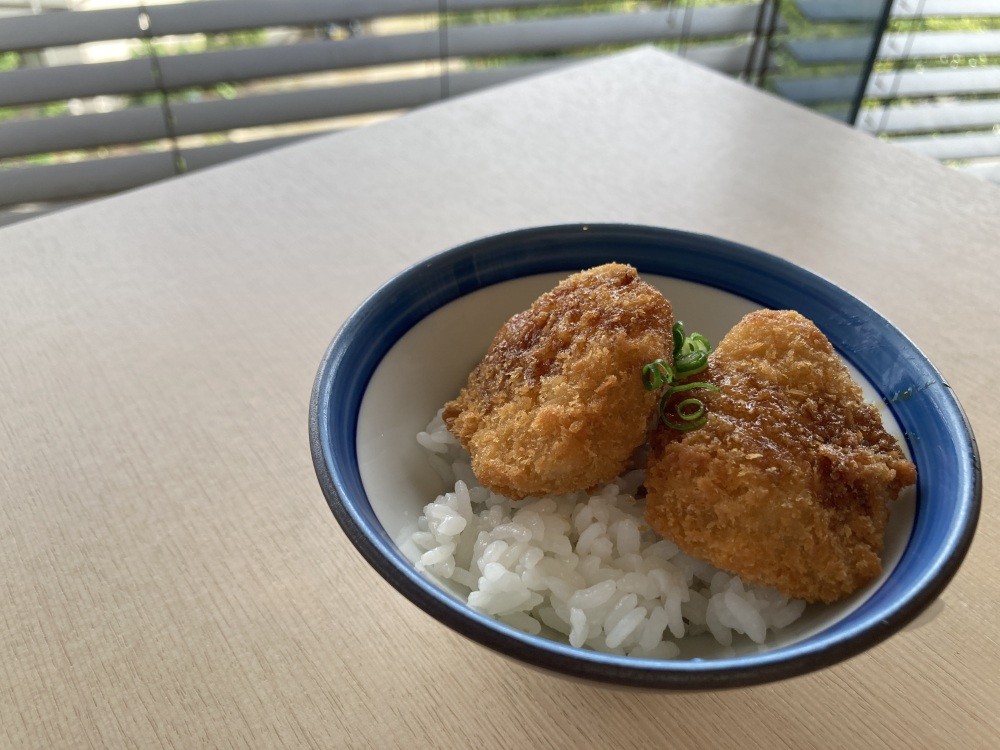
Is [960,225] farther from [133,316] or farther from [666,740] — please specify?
[133,316]

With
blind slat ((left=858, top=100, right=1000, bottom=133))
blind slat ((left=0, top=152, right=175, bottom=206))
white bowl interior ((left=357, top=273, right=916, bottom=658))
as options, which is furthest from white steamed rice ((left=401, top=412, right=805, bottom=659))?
blind slat ((left=858, top=100, right=1000, bottom=133))

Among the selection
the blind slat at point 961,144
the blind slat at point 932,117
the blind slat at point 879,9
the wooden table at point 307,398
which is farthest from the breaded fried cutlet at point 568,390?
the blind slat at point 961,144

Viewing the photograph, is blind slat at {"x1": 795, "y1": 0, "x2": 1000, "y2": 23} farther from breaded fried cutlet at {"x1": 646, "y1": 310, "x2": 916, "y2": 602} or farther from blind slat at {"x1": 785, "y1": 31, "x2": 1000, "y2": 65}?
breaded fried cutlet at {"x1": 646, "y1": 310, "x2": 916, "y2": 602}

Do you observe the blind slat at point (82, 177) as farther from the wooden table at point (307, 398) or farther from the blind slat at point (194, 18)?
the wooden table at point (307, 398)

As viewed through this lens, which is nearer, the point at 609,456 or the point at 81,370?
the point at 609,456

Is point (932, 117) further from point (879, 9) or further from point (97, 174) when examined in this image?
point (97, 174)

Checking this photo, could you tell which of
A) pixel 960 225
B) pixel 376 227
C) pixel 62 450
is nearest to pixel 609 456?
pixel 62 450

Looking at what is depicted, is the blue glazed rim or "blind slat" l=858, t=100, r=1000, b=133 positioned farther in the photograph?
"blind slat" l=858, t=100, r=1000, b=133
